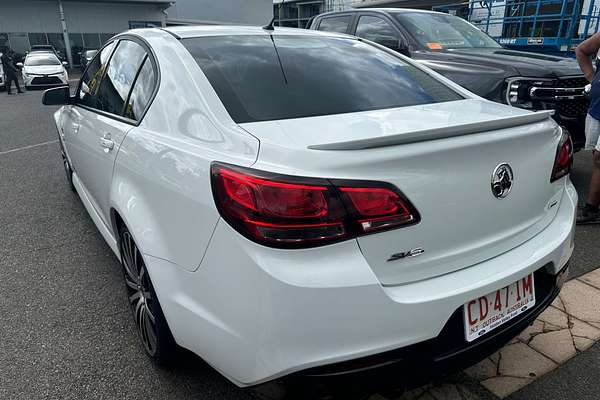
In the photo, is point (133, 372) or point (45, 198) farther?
point (45, 198)

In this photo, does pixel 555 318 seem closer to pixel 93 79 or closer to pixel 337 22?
pixel 93 79

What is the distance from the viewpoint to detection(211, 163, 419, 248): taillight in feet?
4.35

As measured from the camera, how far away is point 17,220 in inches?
159

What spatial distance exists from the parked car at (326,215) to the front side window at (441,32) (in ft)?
11.4

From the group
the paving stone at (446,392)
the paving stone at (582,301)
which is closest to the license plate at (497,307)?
the paving stone at (446,392)

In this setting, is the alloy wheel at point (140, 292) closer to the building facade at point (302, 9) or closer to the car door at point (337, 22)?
the car door at point (337, 22)

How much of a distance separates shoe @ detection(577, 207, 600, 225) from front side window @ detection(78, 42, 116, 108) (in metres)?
3.76

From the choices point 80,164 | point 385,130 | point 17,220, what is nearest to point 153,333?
point 385,130

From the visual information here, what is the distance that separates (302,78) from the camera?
6.84ft

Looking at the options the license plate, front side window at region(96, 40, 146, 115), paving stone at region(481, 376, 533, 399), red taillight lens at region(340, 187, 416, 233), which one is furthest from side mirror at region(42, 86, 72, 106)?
paving stone at region(481, 376, 533, 399)

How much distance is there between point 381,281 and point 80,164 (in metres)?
2.61

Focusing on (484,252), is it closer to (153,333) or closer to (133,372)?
(153,333)

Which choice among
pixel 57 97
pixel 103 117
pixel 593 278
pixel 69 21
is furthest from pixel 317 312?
pixel 69 21

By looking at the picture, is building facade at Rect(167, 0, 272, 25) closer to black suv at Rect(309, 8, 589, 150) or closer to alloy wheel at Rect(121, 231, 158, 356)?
black suv at Rect(309, 8, 589, 150)
